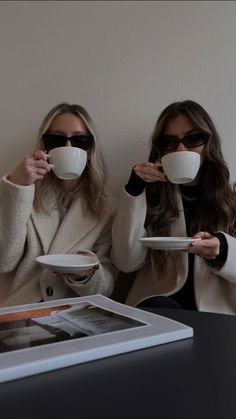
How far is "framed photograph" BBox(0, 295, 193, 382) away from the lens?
0.41 metres

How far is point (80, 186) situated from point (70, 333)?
716 mm

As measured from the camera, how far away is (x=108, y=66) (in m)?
1.31

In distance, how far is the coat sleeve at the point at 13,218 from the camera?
960mm

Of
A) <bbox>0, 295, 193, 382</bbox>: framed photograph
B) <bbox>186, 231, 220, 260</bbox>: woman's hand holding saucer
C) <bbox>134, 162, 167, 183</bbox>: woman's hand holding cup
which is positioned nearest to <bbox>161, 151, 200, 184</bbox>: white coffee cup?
<bbox>134, 162, 167, 183</bbox>: woman's hand holding cup

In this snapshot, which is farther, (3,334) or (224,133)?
(224,133)

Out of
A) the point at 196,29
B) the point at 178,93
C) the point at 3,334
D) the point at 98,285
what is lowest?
the point at 98,285

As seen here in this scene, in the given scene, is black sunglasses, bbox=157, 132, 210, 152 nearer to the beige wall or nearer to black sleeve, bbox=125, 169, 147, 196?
black sleeve, bbox=125, 169, 147, 196

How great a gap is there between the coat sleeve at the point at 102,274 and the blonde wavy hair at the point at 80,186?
7cm

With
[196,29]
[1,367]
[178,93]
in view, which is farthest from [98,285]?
[196,29]

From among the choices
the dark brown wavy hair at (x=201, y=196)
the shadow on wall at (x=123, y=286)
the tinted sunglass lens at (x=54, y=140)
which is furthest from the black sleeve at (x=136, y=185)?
the shadow on wall at (x=123, y=286)

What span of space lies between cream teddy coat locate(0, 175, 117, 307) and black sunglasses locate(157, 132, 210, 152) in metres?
0.26

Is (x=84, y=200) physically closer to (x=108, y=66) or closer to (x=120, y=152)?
(x=120, y=152)

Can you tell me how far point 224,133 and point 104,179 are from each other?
445 millimetres

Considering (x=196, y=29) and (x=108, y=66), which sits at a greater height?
(x=196, y=29)
